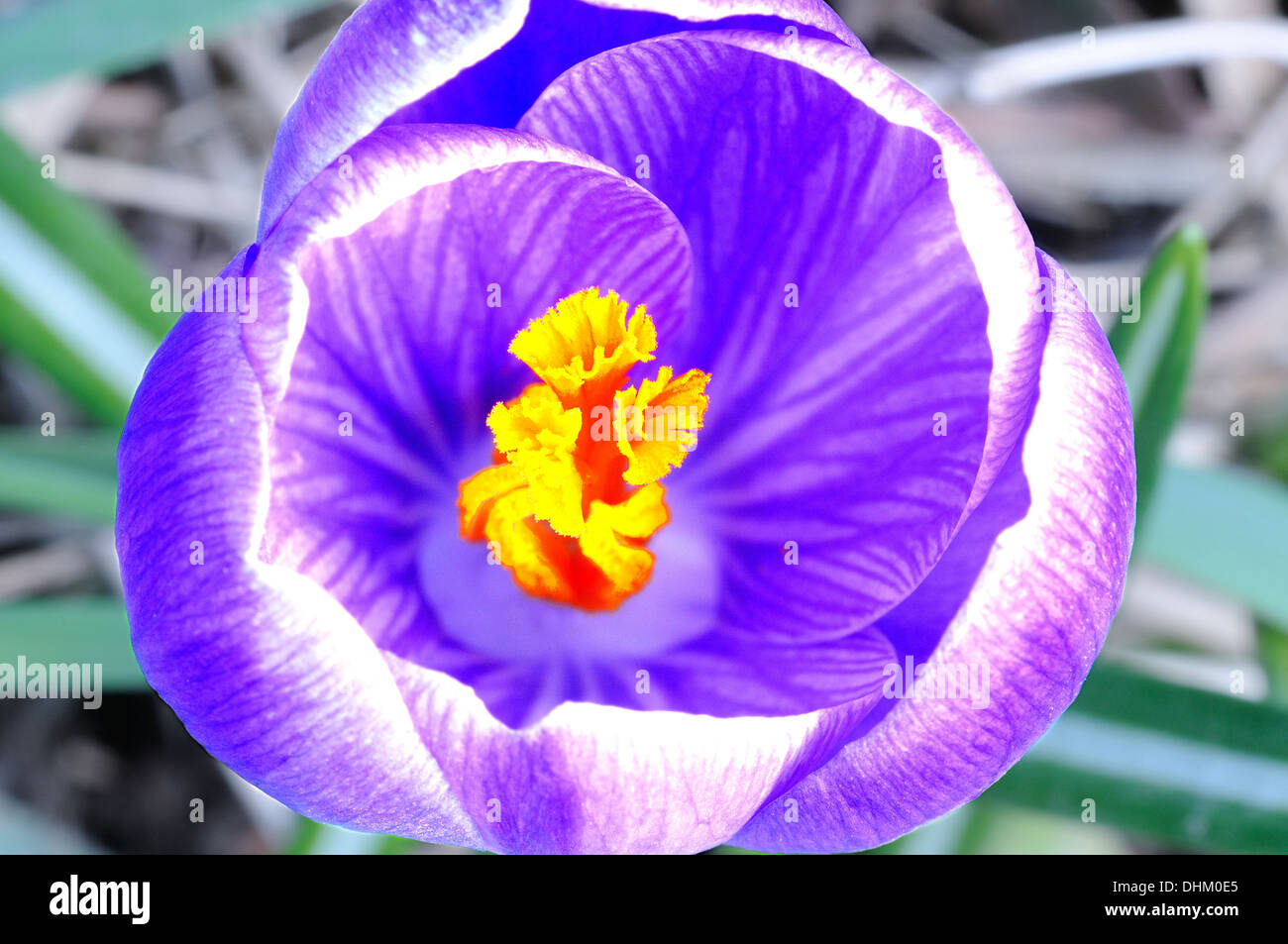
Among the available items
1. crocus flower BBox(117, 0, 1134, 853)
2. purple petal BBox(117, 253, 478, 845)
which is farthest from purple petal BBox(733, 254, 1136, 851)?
purple petal BBox(117, 253, 478, 845)

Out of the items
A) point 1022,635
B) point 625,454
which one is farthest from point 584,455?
point 1022,635

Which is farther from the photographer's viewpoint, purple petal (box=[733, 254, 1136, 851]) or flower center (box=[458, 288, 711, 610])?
flower center (box=[458, 288, 711, 610])

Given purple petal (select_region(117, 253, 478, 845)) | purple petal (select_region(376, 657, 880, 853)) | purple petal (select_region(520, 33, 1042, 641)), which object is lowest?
purple petal (select_region(376, 657, 880, 853))

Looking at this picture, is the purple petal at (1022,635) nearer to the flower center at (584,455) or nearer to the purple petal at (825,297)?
the purple petal at (825,297)

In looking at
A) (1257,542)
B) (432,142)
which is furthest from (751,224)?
(1257,542)

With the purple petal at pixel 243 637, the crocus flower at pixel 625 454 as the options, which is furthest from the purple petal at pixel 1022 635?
the purple petal at pixel 243 637

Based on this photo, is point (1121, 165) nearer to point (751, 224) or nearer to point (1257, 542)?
point (1257, 542)

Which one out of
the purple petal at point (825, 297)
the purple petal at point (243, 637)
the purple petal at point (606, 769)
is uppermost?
the purple petal at point (825, 297)

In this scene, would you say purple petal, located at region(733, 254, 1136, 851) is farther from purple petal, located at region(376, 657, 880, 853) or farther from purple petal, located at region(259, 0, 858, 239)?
purple petal, located at region(259, 0, 858, 239)
